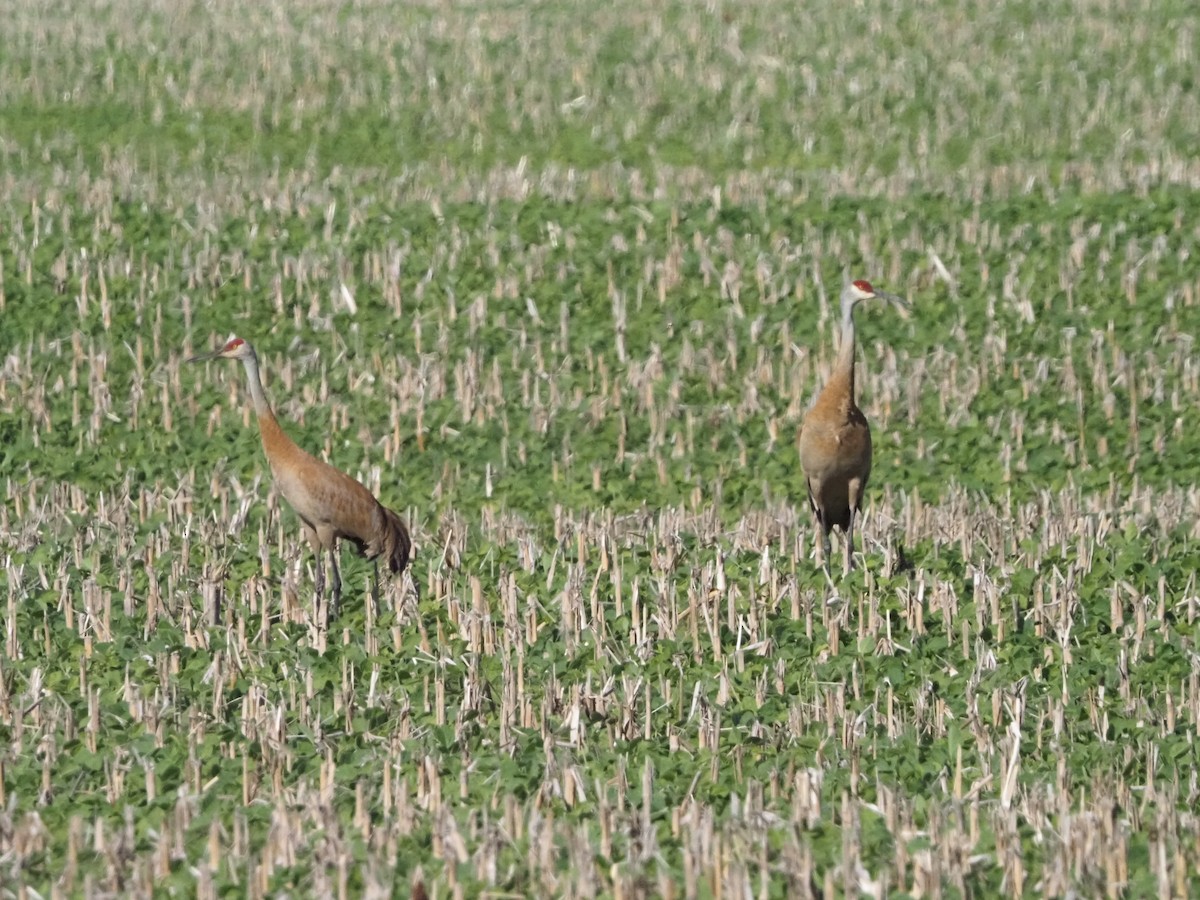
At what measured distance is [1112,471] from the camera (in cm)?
1250

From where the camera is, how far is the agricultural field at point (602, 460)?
20.7ft

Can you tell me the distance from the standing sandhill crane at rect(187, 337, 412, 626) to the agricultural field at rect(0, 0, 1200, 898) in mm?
224

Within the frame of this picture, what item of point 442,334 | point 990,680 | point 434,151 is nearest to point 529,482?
point 442,334

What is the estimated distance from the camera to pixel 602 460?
12.5 metres

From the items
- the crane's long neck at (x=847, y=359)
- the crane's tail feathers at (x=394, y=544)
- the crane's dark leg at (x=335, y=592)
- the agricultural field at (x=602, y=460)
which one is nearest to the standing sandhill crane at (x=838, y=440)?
the crane's long neck at (x=847, y=359)

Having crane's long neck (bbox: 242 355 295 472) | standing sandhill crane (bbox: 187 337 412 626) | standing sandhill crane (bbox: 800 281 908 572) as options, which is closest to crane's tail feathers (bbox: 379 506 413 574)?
standing sandhill crane (bbox: 187 337 412 626)

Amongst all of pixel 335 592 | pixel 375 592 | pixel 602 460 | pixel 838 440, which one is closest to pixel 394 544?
pixel 375 592

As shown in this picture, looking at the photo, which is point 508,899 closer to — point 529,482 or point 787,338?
point 529,482

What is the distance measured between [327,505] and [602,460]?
3.76 m

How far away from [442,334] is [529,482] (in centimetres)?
232

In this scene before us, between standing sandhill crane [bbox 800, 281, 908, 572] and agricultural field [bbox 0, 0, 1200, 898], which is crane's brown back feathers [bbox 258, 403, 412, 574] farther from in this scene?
standing sandhill crane [bbox 800, 281, 908, 572]

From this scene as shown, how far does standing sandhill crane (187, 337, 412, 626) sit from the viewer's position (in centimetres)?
895

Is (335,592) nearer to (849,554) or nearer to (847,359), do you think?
(849,554)

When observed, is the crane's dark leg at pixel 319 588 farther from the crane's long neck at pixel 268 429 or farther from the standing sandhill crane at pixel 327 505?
the crane's long neck at pixel 268 429
